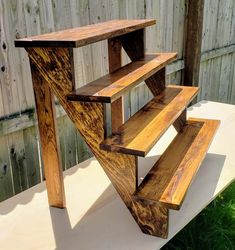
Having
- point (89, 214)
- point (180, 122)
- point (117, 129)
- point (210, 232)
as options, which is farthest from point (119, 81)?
point (210, 232)

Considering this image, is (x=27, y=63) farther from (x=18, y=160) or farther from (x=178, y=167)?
(x=178, y=167)

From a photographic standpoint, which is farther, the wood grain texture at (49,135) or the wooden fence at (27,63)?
the wooden fence at (27,63)

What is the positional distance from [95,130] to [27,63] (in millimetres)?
837

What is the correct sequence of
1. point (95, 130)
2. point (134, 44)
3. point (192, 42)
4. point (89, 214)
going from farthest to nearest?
point (192, 42) → point (134, 44) → point (89, 214) → point (95, 130)

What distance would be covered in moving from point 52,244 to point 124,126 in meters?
0.59

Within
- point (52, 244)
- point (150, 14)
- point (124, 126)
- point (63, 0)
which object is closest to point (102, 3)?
point (63, 0)

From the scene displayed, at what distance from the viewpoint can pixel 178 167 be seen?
173 cm

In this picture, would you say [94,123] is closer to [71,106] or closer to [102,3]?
[71,106]

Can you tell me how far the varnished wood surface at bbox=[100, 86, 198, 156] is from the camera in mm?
1375

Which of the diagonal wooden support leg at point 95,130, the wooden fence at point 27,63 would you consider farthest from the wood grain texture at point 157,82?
the diagonal wooden support leg at point 95,130

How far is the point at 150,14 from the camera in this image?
284 centimetres

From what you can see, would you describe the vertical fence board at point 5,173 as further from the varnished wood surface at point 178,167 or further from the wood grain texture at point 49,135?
the varnished wood surface at point 178,167

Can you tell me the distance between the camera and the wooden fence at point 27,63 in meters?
1.96

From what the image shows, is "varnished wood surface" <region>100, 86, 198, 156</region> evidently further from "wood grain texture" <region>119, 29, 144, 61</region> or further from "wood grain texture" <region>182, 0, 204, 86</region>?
"wood grain texture" <region>182, 0, 204, 86</region>
